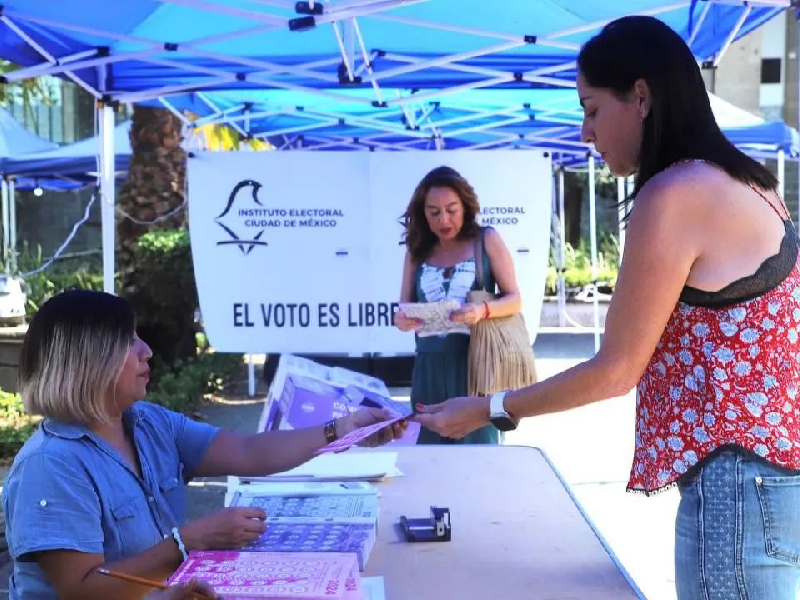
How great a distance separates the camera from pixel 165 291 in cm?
915

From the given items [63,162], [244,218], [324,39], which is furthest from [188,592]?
[63,162]

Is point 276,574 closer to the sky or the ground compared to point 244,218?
closer to the ground

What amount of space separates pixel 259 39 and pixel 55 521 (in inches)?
185

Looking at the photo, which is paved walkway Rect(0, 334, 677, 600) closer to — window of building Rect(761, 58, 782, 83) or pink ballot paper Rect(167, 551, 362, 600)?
pink ballot paper Rect(167, 551, 362, 600)

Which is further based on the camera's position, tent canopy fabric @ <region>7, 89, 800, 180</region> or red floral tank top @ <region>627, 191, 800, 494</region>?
tent canopy fabric @ <region>7, 89, 800, 180</region>

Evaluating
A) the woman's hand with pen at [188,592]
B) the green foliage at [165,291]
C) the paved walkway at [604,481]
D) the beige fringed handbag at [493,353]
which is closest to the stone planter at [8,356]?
the green foliage at [165,291]

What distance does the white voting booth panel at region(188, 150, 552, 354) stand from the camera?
6.57m

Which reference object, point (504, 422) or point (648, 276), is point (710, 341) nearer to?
point (648, 276)

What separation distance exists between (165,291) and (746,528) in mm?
8002

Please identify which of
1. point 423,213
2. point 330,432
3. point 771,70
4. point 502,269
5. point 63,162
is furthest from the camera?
point 771,70

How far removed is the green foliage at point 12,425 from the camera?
6715 millimetres

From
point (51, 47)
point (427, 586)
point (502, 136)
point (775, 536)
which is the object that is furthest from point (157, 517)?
point (502, 136)

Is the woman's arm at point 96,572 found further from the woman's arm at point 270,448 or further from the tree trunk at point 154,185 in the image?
the tree trunk at point 154,185

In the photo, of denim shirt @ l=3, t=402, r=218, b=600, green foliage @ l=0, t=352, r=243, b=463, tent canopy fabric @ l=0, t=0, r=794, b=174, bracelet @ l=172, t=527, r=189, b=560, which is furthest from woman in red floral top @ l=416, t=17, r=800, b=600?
green foliage @ l=0, t=352, r=243, b=463
